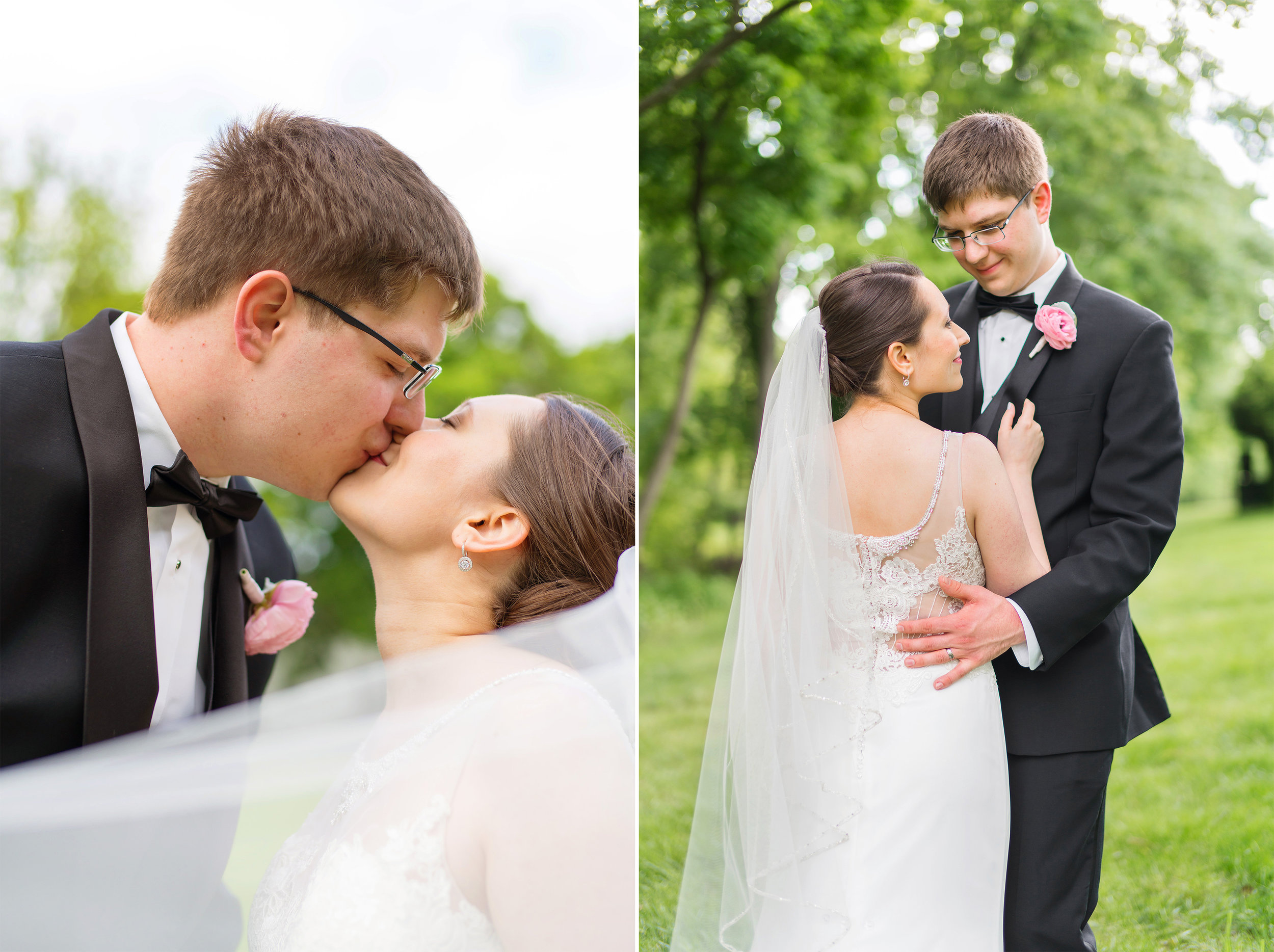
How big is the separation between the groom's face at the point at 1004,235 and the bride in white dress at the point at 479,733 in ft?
4.03

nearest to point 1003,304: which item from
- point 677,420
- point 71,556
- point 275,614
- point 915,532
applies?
point 915,532

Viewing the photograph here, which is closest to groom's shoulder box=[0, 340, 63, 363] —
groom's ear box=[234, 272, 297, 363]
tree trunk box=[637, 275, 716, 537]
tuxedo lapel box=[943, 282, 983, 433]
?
groom's ear box=[234, 272, 297, 363]

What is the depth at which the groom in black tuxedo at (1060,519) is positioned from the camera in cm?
250

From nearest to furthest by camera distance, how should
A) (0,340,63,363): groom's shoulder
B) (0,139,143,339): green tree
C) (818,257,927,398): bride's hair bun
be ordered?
(0,340,63,363): groom's shoulder
(818,257,927,398): bride's hair bun
(0,139,143,339): green tree

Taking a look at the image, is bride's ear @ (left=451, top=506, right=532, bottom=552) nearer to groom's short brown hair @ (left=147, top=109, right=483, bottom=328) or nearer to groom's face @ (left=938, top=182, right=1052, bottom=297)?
groom's short brown hair @ (left=147, top=109, right=483, bottom=328)

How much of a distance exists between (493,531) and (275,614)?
111 cm

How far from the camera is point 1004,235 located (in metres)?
2.67

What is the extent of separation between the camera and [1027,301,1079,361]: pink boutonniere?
2580mm

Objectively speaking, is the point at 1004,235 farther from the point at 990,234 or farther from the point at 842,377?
the point at 842,377

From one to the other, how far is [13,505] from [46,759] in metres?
0.57

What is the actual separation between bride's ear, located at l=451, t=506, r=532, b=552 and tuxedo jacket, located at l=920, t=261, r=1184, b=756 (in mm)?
1385

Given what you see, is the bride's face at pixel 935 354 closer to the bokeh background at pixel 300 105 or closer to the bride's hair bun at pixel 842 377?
the bride's hair bun at pixel 842 377

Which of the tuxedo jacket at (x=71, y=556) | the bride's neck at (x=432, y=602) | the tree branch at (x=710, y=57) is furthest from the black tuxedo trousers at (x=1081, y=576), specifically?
the tree branch at (x=710, y=57)

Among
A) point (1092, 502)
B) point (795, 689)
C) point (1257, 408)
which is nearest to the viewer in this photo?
point (1092, 502)
